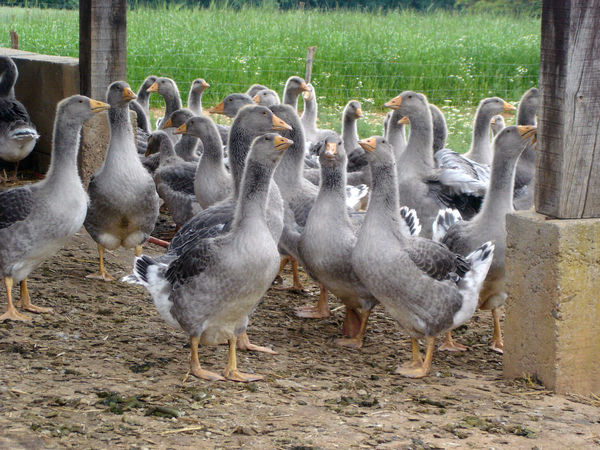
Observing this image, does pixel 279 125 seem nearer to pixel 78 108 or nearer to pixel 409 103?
pixel 78 108

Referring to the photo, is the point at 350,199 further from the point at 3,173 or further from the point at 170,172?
the point at 3,173

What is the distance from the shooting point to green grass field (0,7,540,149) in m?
18.1

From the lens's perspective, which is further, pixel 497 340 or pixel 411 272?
pixel 497 340

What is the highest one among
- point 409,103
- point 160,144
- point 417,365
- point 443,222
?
point 409,103

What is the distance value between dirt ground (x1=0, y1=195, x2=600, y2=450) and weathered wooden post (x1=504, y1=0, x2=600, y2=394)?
0.26 meters

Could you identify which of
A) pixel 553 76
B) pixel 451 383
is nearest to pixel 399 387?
pixel 451 383

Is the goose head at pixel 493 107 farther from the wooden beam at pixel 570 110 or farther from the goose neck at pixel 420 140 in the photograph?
the wooden beam at pixel 570 110

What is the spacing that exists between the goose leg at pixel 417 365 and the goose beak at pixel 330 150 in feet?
4.96

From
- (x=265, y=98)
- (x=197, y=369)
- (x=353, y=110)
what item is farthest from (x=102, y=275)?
(x=353, y=110)

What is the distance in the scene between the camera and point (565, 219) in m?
4.84

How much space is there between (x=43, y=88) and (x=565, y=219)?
730 cm

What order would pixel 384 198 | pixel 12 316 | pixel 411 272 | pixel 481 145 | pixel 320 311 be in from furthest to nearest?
pixel 481 145
pixel 320 311
pixel 12 316
pixel 384 198
pixel 411 272

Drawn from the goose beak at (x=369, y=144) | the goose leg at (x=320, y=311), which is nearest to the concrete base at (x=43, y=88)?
the goose leg at (x=320, y=311)

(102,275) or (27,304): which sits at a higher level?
(27,304)
